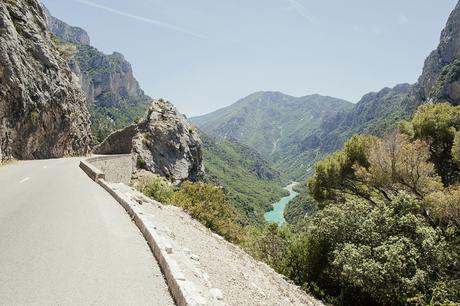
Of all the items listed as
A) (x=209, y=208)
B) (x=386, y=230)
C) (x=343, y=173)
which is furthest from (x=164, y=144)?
(x=386, y=230)

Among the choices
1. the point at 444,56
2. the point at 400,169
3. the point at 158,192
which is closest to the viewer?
the point at 158,192

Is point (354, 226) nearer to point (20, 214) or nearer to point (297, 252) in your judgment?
point (297, 252)

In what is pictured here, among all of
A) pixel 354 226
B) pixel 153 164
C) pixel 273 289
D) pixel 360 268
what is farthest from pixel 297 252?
pixel 153 164

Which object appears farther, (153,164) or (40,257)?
(153,164)

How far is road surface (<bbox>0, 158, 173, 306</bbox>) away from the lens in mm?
6016

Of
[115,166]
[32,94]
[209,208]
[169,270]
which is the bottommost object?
[209,208]

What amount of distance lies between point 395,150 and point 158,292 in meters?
22.7

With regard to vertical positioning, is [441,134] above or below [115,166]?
above

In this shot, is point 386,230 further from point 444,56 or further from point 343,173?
point 444,56

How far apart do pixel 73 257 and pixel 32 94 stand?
1638 inches

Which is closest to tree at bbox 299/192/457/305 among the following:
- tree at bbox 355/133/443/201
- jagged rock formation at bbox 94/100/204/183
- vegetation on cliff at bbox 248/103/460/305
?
vegetation on cliff at bbox 248/103/460/305

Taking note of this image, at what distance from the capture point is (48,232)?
929 cm

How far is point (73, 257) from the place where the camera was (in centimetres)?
768

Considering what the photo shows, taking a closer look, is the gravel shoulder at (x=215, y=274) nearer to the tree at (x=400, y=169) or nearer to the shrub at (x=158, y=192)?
the shrub at (x=158, y=192)
